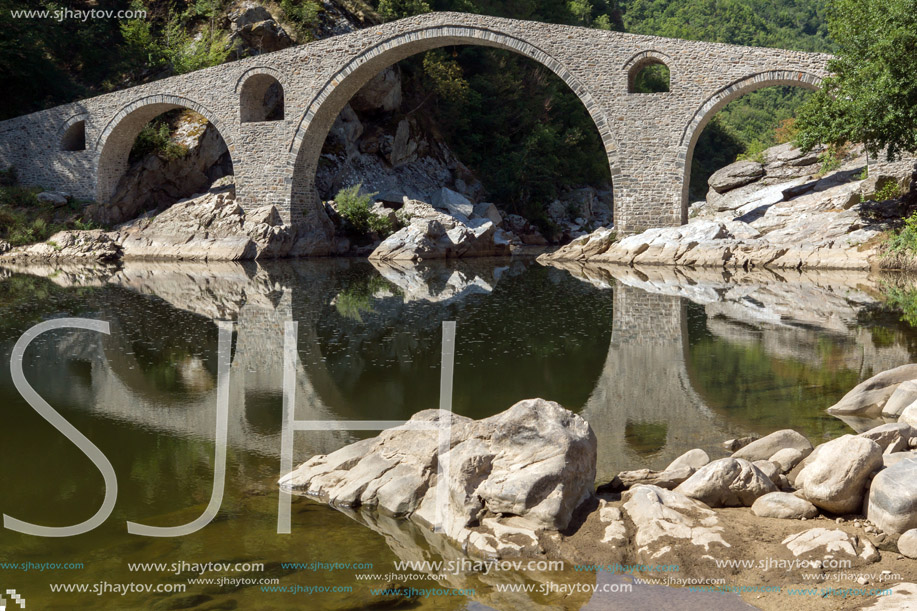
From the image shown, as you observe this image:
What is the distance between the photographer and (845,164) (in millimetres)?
19969

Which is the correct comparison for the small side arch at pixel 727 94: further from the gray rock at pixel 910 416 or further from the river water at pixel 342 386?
the gray rock at pixel 910 416

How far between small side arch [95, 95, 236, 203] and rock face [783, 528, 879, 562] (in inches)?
818

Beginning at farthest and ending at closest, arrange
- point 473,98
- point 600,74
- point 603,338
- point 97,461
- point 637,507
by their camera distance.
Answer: point 473,98 → point 600,74 → point 603,338 → point 97,461 → point 637,507

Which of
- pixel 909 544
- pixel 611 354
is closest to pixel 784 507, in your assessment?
pixel 909 544

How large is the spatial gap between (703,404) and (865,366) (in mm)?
2125

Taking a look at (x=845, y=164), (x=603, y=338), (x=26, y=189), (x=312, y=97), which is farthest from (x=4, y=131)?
(x=845, y=164)

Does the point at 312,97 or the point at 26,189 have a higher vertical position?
the point at 312,97

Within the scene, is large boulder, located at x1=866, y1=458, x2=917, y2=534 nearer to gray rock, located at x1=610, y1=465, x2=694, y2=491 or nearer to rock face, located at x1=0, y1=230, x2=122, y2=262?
gray rock, located at x1=610, y1=465, x2=694, y2=491

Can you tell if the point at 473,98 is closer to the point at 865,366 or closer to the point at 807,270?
the point at 807,270

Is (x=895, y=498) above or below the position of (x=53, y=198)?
below

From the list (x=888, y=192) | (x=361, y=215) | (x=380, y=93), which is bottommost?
(x=361, y=215)

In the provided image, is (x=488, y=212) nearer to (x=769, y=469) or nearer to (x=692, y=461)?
(x=692, y=461)

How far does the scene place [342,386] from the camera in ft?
23.6

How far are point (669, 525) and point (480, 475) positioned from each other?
99 centimetres
